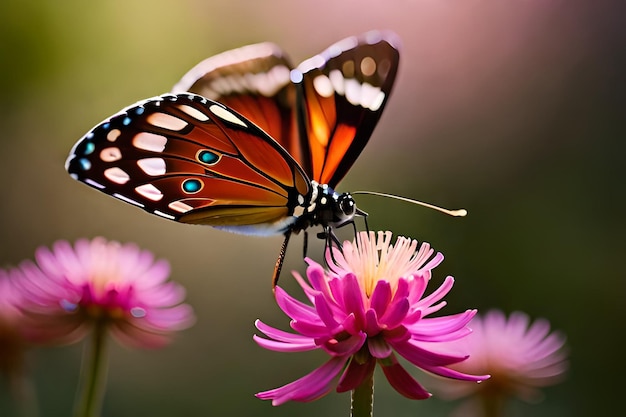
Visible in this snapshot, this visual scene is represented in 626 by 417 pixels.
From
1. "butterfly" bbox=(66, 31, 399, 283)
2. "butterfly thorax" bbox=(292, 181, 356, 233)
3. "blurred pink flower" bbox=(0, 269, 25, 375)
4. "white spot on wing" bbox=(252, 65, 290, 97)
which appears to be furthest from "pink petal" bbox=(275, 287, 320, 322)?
"blurred pink flower" bbox=(0, 269, 25, 375)

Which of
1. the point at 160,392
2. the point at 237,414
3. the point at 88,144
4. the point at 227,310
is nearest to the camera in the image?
the point at 88,144

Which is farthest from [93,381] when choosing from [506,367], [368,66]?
[506,367]

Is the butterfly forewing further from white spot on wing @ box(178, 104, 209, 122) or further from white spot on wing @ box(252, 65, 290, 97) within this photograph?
white spot on wing @ box(178, 104, 209, 122)

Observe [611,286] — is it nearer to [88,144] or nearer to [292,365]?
[292,365]

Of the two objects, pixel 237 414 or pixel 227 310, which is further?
pixel 227 310

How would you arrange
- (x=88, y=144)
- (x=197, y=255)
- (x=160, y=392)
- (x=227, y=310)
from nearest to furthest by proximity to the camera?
(x=88, y=144) < (x=160, y=392) < (x=227, y=310) < (x=197, y=255)

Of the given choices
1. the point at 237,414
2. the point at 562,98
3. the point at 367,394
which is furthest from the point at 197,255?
the point at 367,394

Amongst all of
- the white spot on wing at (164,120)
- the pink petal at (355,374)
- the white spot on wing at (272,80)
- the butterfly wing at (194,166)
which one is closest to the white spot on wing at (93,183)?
the butterfly wing at (194,166)
